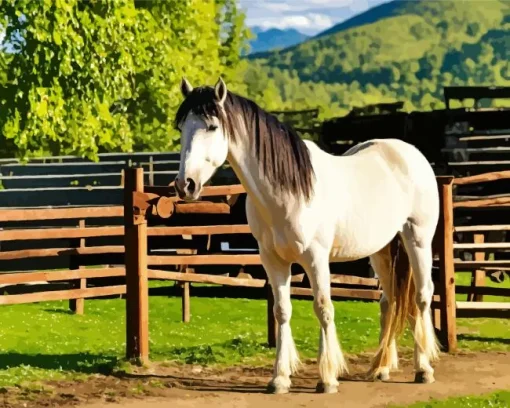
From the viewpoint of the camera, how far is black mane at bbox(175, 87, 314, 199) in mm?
6797

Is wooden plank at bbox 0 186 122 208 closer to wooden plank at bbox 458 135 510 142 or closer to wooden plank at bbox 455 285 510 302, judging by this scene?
wooden plank at bbox 458 135 510 142

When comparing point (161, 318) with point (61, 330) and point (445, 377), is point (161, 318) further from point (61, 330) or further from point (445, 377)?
point (445, 377)

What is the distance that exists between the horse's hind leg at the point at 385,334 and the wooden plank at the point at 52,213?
3.54 meters

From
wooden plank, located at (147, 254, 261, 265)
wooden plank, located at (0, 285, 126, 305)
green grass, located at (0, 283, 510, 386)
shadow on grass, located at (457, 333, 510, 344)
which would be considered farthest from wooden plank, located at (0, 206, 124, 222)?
shadow on grass, located at (457, 333, 510, 344)

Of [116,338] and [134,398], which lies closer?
[134,398]

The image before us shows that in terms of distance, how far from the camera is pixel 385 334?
8117 millimetres

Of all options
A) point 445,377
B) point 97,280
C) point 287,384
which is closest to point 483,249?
point 445,377

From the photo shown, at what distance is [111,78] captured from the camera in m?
18.1

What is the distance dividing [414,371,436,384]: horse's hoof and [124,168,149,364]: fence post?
2.51 meters

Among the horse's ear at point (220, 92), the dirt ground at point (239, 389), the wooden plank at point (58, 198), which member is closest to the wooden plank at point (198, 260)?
the dirt ground at point (239, 389)

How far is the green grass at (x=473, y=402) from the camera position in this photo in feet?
22.9

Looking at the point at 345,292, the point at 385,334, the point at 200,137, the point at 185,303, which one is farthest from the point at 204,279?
the point at 200,137

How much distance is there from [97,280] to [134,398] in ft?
31.2

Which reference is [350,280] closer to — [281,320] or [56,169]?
[281,320]
